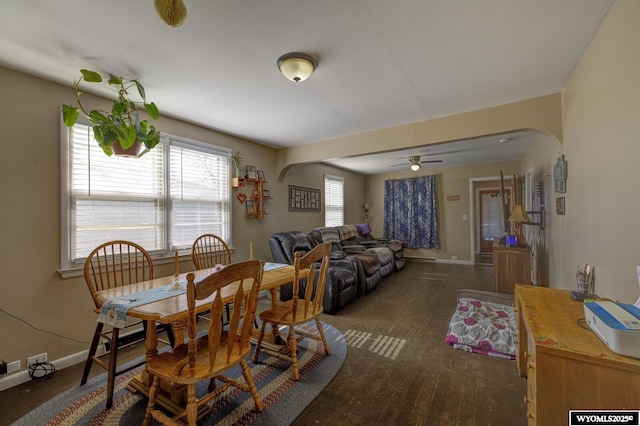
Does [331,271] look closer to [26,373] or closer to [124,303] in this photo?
[124,303]

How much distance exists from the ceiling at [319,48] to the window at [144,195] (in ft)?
1.93

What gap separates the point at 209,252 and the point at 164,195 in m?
0.81

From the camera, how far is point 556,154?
9.43 ft

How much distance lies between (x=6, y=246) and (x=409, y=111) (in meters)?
3.73

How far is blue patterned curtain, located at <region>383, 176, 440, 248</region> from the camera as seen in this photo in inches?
262

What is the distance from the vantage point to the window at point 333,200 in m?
6.07

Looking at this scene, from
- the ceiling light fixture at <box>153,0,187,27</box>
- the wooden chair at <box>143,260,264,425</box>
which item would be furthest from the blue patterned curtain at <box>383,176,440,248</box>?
the ceiling light fixture at <box>153,0,187,27</box>

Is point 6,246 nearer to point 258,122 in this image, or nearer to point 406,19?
point 258,122

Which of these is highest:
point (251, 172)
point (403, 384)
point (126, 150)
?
point (251, 172)

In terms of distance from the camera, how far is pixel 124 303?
1582mm

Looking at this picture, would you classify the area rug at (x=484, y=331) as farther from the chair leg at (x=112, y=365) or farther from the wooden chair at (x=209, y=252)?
the chair leg at (x=112, y=365)

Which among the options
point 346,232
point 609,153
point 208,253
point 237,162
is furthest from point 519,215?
point 208,253

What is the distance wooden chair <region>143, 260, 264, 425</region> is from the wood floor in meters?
0.58

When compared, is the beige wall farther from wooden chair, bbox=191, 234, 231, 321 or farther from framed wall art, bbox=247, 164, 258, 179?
framed wall art, bbox=247, 164, 258, 179
